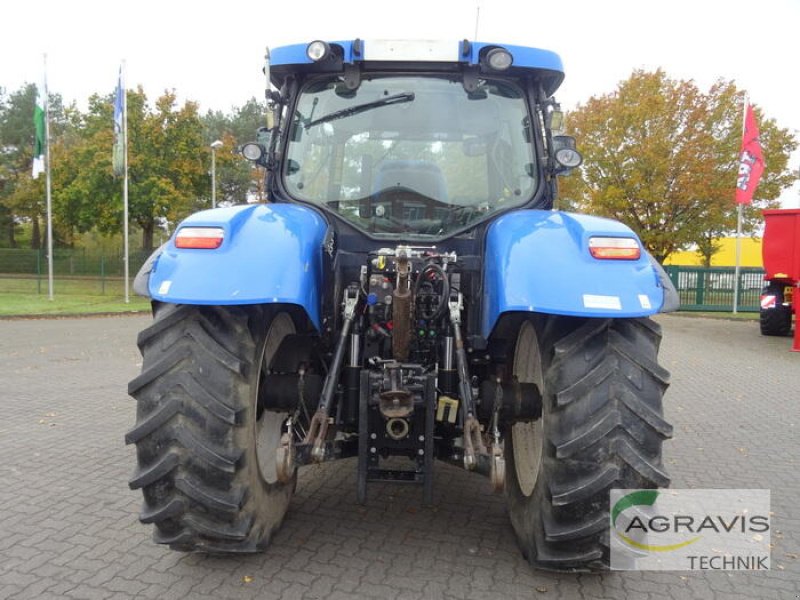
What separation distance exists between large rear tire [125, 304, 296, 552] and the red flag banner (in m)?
21.0

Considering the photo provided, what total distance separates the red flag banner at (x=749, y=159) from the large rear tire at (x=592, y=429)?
20.0 metres

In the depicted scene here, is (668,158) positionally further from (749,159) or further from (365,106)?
(365,106)

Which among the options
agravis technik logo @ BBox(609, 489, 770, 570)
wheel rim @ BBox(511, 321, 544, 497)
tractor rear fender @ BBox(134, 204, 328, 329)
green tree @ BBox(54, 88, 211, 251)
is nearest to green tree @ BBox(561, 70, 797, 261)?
green tree @ BBox(54, 88, 211, 251)

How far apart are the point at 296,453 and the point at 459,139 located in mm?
2124

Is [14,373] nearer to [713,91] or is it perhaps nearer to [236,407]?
[236,407]

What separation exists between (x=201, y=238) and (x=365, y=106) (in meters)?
1.51

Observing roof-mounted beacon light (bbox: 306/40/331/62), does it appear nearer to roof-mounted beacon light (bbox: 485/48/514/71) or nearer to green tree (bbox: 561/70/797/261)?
roof-mounted beacon light (bbox: 485/48/514/71)

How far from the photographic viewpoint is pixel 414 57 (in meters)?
3.85

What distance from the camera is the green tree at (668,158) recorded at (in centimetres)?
2556

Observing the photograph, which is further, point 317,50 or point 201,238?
point 317,50

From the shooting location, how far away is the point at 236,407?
9.61 feet

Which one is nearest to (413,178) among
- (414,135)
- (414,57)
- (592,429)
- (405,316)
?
(414,135)

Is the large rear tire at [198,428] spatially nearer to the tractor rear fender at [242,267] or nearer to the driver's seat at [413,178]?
the tractor rear fender at [242,267]

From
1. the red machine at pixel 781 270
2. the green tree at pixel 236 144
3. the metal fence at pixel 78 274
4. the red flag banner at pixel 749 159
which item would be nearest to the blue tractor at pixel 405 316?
the red machine at pixel 781 270
